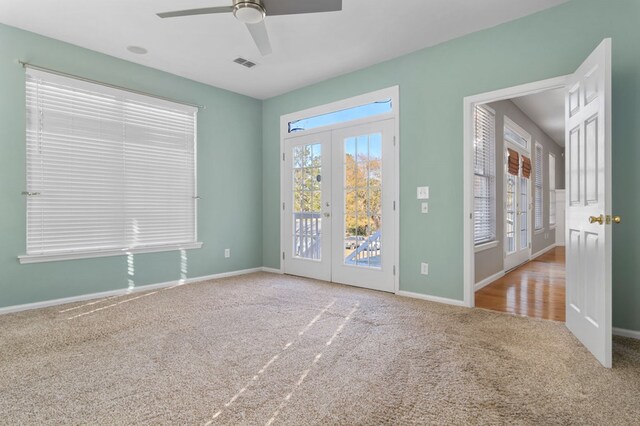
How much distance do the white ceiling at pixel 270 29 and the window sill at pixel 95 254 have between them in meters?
2.18

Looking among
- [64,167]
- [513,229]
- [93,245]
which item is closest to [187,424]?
[93,245]

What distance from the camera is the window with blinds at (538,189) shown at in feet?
23.1

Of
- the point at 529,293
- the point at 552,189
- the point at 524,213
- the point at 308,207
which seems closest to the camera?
the point at 529,293

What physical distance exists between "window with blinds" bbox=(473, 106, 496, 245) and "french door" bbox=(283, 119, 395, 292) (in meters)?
1.30

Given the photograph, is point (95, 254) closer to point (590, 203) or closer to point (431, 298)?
point (431, 298)

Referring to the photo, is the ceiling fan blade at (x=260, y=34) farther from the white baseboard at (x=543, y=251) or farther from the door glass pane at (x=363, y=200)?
the white baseboard at (x=543, y=251)

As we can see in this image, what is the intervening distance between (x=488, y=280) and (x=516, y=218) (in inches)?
73.9

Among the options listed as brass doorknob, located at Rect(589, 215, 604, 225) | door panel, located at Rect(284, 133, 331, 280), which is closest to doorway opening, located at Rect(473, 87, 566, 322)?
brass doorknob, located at Rect(589, 215, 604, 225)

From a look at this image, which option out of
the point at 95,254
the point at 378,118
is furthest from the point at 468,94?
the point at 95,254

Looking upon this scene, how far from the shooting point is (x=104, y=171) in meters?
3.83

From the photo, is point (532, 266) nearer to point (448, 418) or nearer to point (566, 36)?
point (566, 36)

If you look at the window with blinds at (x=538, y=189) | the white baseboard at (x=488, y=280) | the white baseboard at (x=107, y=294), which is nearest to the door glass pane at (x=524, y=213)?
the window with blinds at (x=538, y=189)

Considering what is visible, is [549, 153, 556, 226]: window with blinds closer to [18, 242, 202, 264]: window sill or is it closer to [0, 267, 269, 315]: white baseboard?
[0, 267, 269, 315]: white baseboard

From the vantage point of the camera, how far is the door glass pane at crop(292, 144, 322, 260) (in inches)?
188
